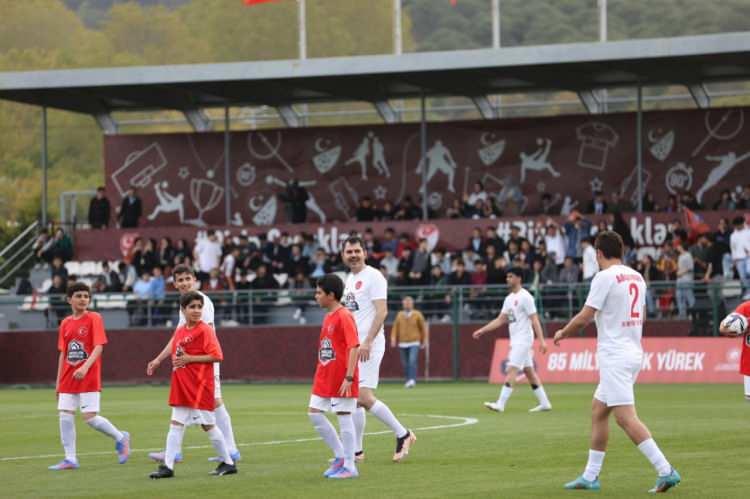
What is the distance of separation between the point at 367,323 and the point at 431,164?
2909 centimetres

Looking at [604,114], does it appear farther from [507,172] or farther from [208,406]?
[208,406]

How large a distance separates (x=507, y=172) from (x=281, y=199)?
6.46 meters

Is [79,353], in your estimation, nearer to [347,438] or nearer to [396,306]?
[347,438]

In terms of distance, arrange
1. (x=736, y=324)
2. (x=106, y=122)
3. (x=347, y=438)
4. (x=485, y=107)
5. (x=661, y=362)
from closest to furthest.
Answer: (x=347, y=438) → (x=736, y=324) → (x=661, y=362) → (x=485, y=107) → (x=106, y=122)

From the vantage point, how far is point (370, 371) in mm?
15688

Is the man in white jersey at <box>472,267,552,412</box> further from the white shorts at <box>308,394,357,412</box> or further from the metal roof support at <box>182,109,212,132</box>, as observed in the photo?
the metal roof support at <box>182,109,212,132</box>

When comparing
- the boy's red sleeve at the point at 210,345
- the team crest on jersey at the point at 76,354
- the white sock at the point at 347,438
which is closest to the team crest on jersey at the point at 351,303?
the white sock at the point at 347,438

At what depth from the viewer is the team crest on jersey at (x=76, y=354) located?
15.8 m

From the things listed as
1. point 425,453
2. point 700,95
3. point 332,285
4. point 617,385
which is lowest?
point 425,453

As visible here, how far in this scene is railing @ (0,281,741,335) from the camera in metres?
34.4

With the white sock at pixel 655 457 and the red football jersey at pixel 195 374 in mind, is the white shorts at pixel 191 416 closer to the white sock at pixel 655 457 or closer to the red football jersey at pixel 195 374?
the red football jersey at pixel 195 374

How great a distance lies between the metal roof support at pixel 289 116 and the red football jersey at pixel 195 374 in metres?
32.5

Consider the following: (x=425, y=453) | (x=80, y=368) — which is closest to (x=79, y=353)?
(x=80, y=368)

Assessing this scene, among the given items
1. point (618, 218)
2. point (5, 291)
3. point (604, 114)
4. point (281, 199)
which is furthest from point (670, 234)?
point (5, 291)
